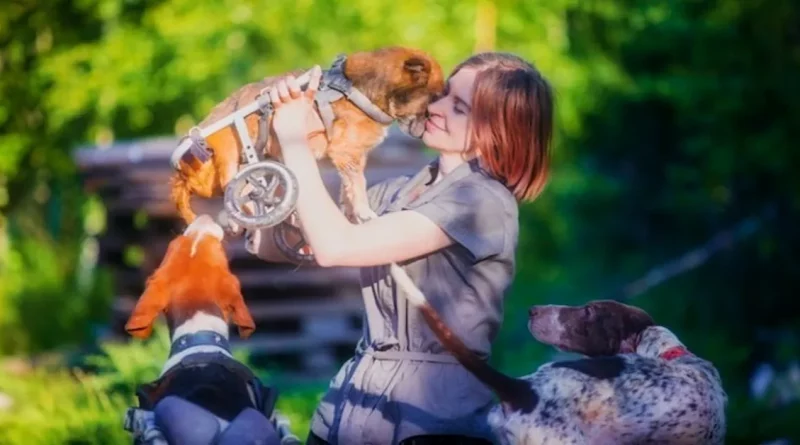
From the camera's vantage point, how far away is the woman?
345cm

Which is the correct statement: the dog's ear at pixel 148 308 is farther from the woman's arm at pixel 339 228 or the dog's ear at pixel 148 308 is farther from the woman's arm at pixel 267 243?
the woman's arm at pixel 339 228

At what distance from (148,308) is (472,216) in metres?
0.88

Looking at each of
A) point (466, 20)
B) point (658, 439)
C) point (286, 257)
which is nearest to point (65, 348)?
point (466, 20)

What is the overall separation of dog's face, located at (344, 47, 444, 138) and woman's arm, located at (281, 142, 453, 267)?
13.8 inches

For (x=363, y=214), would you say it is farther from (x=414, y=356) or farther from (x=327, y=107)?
(x=414, y=356)

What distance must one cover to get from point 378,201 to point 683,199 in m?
8.08

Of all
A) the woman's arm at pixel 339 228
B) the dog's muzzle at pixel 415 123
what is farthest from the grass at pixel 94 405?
the woman's arm at pixel 339 228

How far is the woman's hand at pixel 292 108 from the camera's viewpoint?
3508 millimetres

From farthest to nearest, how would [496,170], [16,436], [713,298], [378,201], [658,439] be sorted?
1. [713,298]
2. [16,436]
3. [378,201]
4. [496,170]
5. [658,439]

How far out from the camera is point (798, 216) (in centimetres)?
1073

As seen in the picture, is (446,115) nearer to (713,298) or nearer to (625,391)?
(625,391)

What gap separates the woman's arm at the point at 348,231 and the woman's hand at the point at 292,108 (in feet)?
0.14

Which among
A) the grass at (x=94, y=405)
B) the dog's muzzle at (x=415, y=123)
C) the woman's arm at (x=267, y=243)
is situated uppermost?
the dog's muzzle at (x=415, y=123)

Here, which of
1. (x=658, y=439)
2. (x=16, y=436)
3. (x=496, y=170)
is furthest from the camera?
(x=16, y=436)
